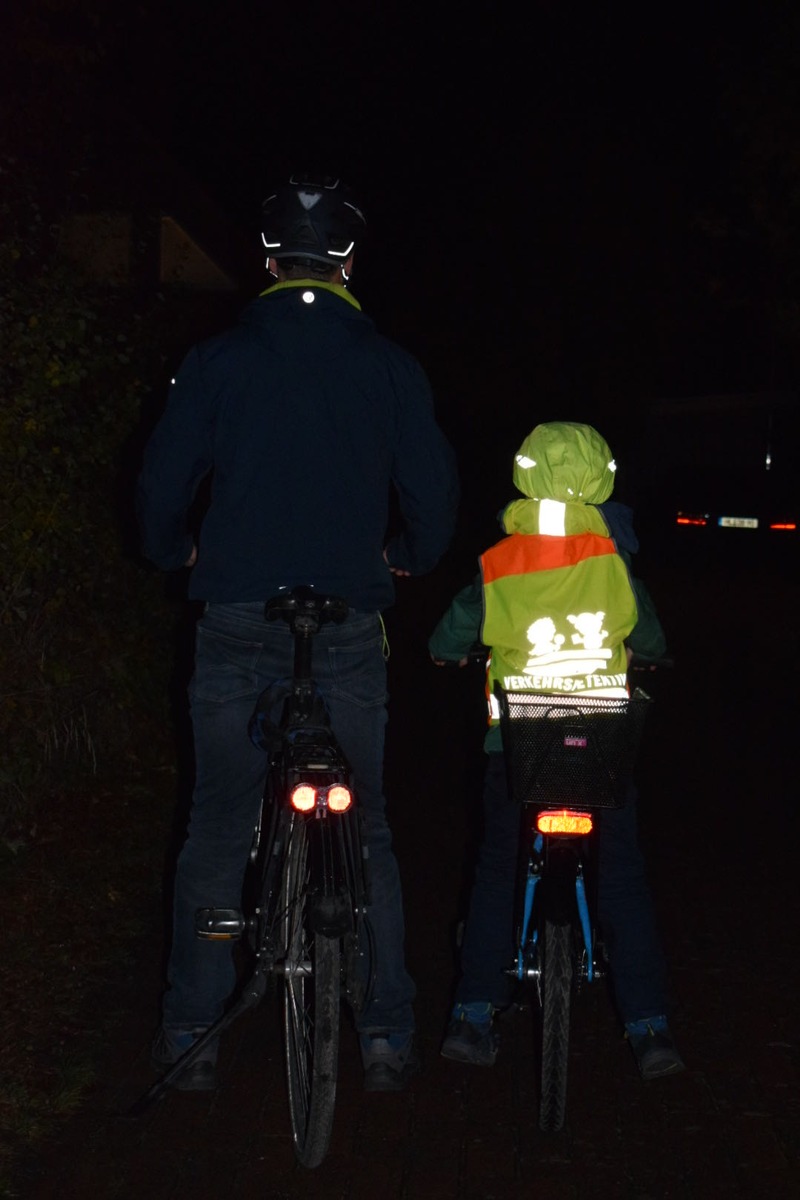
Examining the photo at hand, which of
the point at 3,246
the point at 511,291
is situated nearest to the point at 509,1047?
the point at 3,246

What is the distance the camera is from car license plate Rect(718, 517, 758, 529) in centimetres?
2516

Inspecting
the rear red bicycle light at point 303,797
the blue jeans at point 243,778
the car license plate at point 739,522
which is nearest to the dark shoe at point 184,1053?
the blue jeans at point 243,778

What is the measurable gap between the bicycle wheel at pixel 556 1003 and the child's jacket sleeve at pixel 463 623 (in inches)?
31.9

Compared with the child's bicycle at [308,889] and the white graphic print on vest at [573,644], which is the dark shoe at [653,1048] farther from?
the white graphic print on vest at [573,644]

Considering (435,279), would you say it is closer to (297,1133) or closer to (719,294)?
(719,294)

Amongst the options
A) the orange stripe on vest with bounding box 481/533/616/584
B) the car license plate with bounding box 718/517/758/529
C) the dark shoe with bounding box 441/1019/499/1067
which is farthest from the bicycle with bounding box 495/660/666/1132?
the car license plate with bounding box 718/517/758/529

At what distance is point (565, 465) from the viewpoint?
432 cm

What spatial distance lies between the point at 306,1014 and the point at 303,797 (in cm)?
61

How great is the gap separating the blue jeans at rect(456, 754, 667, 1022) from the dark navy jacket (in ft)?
2.82

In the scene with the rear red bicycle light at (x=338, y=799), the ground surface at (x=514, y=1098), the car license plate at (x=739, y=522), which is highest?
the car license plate at (x=739, y=522)

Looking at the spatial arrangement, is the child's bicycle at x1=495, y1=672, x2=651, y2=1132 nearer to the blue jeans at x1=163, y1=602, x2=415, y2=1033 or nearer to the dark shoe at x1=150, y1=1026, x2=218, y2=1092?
the blue jeans at x1=163, y1=602, x2=415, y2=1033

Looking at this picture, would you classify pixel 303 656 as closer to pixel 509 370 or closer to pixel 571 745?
pixel 571 745

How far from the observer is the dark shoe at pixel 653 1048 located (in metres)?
4.55

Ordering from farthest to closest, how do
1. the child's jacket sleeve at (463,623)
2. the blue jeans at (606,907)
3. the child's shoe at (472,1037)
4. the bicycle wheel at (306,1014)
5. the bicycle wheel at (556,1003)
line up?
Result: the child's shoe at (472,1037), the blue jeans at (606,907), the child's jacket sleeve at (463,623), the bicycle wheel at (556,1003), the bicycle wheel at (306,1014)
